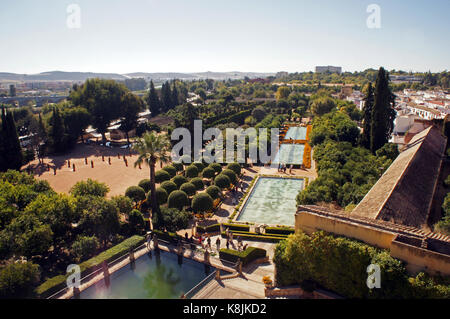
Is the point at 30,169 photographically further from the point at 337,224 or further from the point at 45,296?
the point at 337,224

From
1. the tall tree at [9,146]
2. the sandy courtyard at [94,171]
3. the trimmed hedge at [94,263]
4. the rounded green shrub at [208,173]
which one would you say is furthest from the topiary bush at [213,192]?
the tall tree at [9,146]

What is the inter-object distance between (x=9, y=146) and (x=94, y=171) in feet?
32.0

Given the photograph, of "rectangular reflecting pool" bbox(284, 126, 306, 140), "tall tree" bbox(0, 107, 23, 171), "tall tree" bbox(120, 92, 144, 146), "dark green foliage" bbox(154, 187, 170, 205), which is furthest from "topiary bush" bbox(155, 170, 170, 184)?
"rectangular reflecting pool" bbox(284, 126, 306, 140)

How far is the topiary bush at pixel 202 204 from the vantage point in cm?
2519

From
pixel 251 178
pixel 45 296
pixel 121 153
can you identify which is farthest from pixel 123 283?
pixel 121 153

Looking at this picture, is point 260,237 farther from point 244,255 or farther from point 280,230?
point 244,255

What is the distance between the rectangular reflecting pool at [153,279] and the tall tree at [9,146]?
1046 inches

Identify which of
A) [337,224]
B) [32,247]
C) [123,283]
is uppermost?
[337,224]

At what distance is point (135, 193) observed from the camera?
87.4ft

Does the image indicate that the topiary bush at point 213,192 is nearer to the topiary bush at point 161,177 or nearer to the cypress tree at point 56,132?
the topiary bush at point 161,177

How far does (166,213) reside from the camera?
2306cm

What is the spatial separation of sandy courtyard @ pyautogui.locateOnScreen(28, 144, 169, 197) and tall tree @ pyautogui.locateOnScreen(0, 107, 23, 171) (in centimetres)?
246
